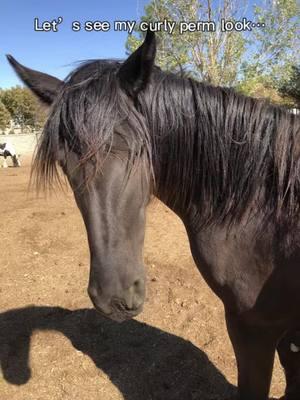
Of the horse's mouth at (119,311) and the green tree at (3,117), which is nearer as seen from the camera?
the horse's mouth at (119,311)

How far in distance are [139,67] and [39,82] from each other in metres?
0.62

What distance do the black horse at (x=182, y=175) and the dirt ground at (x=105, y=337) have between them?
2.09 ft

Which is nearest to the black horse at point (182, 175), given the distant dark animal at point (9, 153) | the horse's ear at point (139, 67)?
the horse's ear at point (139, 67)

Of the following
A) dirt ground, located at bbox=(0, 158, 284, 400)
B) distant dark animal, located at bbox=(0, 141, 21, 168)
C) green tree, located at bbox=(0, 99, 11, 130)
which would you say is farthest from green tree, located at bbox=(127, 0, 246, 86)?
green tree, located at bbox=(0, 99, 11, 130)

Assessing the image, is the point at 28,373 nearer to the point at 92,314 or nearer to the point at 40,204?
the point at 92,314

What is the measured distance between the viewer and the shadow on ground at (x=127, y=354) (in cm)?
294

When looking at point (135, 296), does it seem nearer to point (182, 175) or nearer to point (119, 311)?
point (119, 311)

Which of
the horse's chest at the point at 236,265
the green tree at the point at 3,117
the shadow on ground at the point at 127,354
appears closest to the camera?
the horse's chest at the point at 236,265

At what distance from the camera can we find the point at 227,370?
310 centimetres

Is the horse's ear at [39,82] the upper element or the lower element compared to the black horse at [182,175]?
upper

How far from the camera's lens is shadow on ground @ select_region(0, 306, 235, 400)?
294cm

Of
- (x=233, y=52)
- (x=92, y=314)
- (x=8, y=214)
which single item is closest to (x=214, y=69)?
(x=233, y=52)

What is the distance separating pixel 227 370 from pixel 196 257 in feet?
5.53

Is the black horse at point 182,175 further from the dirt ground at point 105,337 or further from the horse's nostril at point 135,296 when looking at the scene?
the dirt ground at point 105,337
